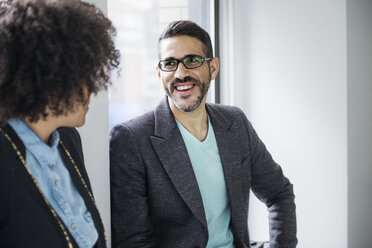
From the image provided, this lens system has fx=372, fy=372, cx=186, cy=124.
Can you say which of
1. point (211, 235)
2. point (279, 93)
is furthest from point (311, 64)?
point (211, 235)

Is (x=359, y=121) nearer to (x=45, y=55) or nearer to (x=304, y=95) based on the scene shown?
(x=304, y=95)

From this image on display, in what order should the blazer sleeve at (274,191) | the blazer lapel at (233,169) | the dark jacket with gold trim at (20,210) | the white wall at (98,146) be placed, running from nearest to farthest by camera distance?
the dark jacket with gold trim at (20,210) < the white wall at (98,146) < the blazer lapel at (233,169) < the blazer sleeve at (274,191)

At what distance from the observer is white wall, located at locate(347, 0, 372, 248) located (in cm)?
203

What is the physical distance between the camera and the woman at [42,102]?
73 cm

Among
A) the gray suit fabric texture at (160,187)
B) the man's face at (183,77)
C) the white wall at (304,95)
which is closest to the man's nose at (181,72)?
the man's face at (183,77)

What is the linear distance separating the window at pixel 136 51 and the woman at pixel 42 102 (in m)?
0.76

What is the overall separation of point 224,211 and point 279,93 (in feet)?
3.11

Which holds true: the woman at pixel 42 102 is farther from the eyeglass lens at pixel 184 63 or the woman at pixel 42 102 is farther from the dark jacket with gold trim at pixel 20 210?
the eyeglass lens at pixel 184 63

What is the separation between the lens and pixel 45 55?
0.75 m

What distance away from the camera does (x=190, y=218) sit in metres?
1.34

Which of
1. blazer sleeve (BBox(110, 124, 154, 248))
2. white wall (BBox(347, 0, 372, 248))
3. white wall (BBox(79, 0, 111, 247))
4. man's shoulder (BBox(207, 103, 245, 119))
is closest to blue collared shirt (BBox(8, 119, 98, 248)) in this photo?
white wall (BBox(79, 0, 111, 247))

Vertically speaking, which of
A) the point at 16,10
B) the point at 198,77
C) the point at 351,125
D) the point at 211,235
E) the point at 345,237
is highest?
the point at 16,10

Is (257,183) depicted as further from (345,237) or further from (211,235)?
(345,237)

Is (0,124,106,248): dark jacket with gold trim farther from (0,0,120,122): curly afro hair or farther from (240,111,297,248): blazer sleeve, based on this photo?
(240,111,297,248): blazer sleeve
